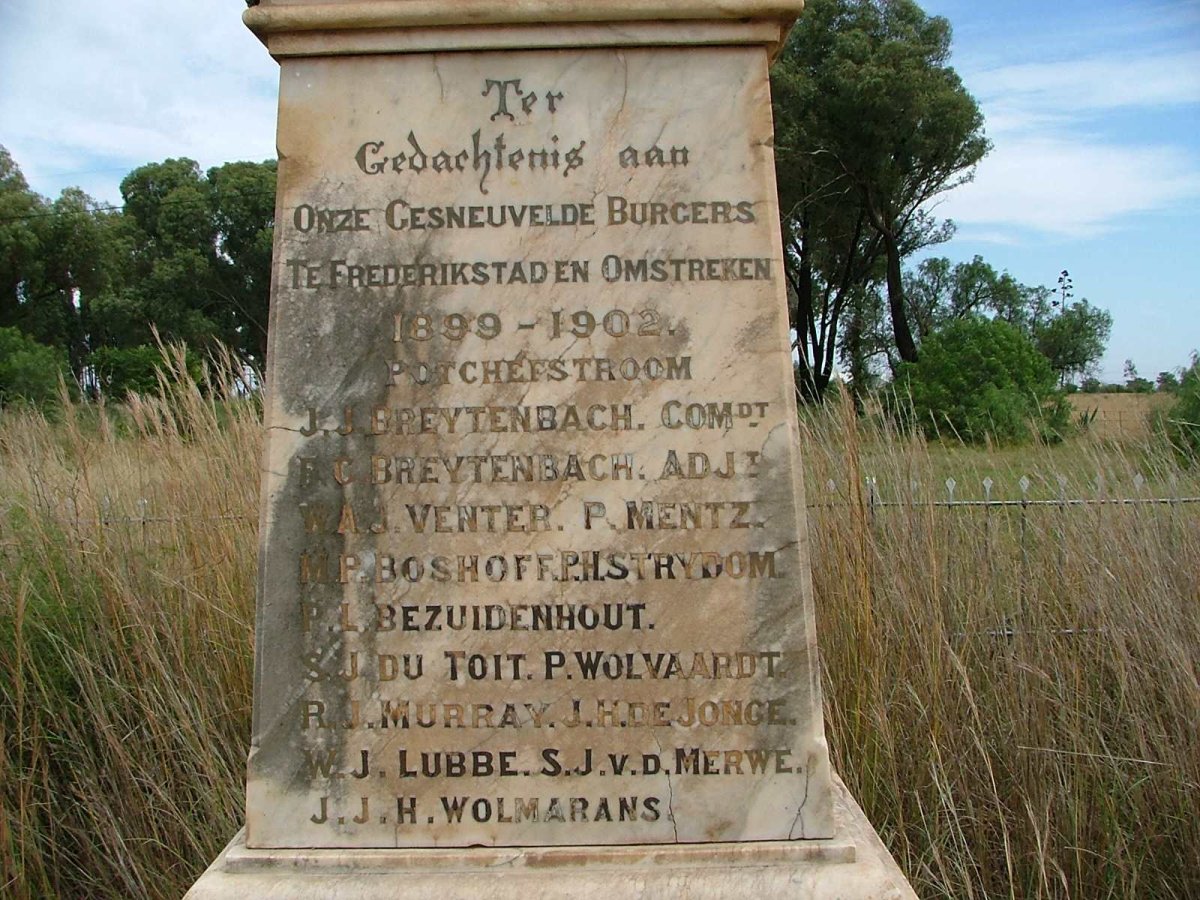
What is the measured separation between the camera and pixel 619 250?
194cm

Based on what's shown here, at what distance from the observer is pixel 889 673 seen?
3311mm

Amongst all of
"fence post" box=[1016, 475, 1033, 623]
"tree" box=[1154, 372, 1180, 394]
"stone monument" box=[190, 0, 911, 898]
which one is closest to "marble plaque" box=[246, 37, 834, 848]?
"stone monument" box=[190, 0, 911, 898]

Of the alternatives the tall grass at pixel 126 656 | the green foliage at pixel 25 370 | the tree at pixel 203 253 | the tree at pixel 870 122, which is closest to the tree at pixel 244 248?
the tree at pixel 203 253

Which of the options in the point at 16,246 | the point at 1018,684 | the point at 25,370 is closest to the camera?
the point at 1018,684

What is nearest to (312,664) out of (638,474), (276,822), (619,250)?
(276,822)

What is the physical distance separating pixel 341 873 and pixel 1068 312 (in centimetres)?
3107

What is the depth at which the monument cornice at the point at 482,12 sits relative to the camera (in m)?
1.91

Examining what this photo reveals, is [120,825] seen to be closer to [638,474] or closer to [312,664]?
[312,664]

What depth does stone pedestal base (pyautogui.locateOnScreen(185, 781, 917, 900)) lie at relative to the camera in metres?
1.76

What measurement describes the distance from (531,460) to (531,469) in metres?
0.02

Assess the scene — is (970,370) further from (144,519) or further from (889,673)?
(144,519)

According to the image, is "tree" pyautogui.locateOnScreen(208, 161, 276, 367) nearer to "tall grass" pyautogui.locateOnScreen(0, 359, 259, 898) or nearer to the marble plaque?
"tall grass" pyautogui.locateOnScreen(0, 359, 259, 898)

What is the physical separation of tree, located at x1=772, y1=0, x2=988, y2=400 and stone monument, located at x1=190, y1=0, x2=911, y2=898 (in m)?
16.6

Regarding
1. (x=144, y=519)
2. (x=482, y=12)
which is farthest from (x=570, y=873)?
(x=144, y=519)
